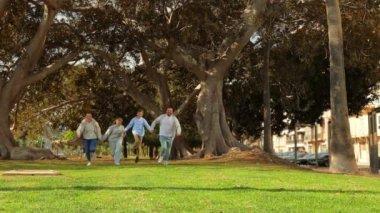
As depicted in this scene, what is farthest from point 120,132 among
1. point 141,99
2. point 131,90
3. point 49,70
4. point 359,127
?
point 359,127

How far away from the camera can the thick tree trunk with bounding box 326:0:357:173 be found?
1883 cm

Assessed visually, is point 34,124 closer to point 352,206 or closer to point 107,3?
point 107,3

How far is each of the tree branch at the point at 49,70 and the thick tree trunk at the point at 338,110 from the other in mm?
12551

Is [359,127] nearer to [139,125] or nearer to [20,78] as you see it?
[20,78]

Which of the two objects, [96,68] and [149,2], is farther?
[96,68]

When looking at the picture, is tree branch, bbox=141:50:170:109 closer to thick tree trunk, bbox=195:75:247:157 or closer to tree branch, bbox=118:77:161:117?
tree branch, bbox=118:77:161:117

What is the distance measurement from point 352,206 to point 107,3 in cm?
1961

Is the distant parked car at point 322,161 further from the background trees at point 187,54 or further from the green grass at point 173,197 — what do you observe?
the green grass at point 173,197

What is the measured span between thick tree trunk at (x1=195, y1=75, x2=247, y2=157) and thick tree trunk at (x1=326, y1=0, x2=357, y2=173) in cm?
655

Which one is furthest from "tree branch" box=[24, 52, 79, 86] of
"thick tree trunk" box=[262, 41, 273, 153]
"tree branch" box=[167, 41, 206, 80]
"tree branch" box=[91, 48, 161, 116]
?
"thick tree trunk" box=[262, 41, 273, 153]

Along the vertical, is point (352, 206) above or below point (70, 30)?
below

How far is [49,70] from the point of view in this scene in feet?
84.6

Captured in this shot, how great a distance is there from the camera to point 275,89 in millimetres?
37500

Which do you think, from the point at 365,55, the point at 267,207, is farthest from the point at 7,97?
the point at 267,207
